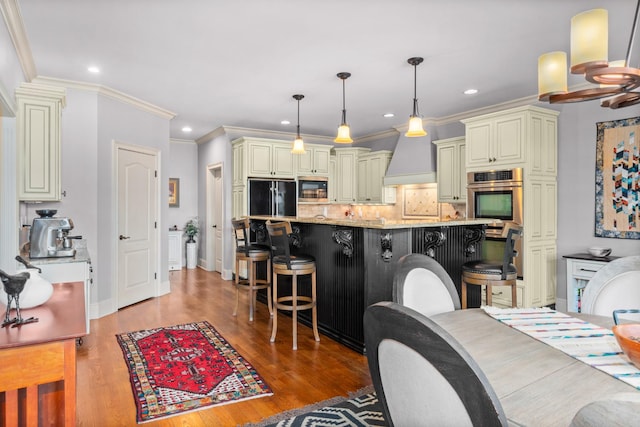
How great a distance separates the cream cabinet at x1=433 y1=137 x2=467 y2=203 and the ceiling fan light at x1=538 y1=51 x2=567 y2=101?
12.4 ft

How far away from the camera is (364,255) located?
10.9 feet

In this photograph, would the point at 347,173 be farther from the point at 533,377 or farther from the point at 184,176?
the point at 533,377

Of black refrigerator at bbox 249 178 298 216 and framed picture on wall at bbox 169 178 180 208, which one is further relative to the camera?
framed picture on wall at bbox 169 178 180 208

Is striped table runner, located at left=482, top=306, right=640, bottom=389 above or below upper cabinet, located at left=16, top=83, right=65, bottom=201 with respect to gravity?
below

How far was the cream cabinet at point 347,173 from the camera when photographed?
7.56 meters

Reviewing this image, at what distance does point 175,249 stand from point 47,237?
4651mm

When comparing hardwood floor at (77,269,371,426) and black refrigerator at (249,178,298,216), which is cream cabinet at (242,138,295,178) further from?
hardwood floor at (77,269,371,426)

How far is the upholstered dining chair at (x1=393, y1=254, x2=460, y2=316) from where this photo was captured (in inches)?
71.7

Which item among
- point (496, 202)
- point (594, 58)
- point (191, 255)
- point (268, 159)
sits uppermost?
point (268, 159)

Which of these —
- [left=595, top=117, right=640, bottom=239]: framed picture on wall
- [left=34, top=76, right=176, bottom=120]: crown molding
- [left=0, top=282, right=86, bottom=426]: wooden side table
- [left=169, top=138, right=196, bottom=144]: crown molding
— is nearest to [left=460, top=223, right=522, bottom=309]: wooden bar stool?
[left=595, top=117, right=640, bottom=239]: framed picture on wall

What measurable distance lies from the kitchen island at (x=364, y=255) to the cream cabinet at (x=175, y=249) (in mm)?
4434

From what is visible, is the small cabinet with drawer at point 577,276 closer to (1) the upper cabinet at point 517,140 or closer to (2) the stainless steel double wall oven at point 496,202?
(2) the stainless steel double wall oven at point 496,202


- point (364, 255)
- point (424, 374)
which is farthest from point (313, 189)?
point (424, 374)

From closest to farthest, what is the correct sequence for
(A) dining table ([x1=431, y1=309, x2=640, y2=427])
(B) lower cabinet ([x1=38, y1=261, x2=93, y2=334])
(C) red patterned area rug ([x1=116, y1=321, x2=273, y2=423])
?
(A) dining table ([x1=431, y1=309, x2=640, y2=427])
(C) red patterned area rug ([x1=116, y1=321, x2=273, y2=423])
(B) lower cabinet ([x1=38, y1=261, x2=93, y2=334])
